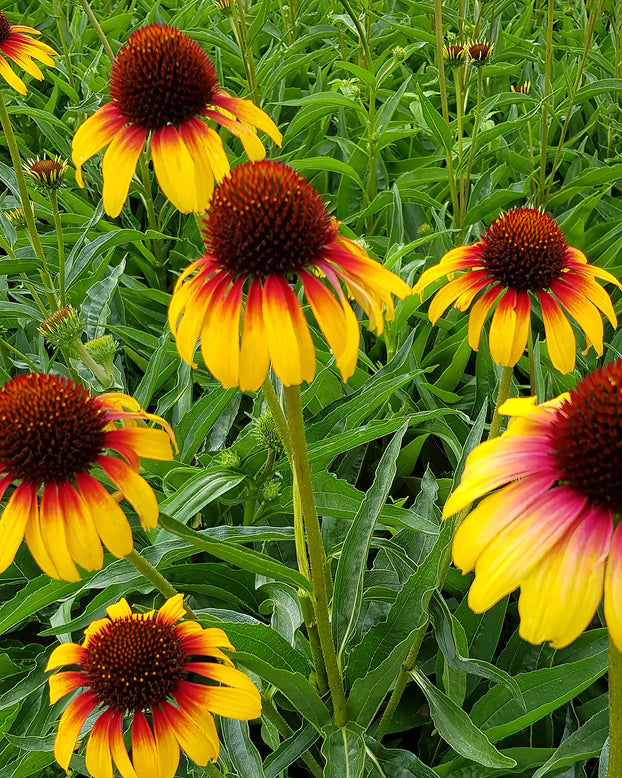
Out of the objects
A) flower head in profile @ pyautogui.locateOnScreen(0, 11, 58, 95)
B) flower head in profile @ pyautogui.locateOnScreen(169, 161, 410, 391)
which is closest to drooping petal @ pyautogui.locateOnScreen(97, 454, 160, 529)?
flower head in profile @ pyautogui.locateOnScreen(169, 161, 410, 391)

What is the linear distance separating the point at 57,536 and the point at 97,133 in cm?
67

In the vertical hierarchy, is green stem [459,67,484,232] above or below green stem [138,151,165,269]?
above

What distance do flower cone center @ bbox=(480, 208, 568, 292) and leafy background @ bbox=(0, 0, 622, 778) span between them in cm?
28

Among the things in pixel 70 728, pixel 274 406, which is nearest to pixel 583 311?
pixel 274 406

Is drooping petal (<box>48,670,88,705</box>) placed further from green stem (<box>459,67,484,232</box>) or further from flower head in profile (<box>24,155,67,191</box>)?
green stem (<box>459,67,484,232</box>)

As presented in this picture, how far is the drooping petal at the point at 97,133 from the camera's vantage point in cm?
121

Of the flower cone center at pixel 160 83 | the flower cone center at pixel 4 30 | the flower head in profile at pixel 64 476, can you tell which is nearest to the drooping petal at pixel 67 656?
the flower head in profile at pixel 64 476

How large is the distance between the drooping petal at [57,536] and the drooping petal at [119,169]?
46cm

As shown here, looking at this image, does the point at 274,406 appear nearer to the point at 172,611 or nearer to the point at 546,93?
the point at 172,611

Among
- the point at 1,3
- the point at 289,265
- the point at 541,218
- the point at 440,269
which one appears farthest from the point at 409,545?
the point at 1,3

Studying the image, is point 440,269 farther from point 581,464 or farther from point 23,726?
point 23,726

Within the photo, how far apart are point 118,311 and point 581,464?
1897mm

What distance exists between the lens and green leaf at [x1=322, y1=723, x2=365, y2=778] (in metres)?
1.03

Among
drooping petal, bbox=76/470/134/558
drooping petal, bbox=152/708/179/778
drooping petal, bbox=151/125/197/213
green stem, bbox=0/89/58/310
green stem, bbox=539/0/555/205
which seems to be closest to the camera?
drooping petal, bbox=76/470/134/558
